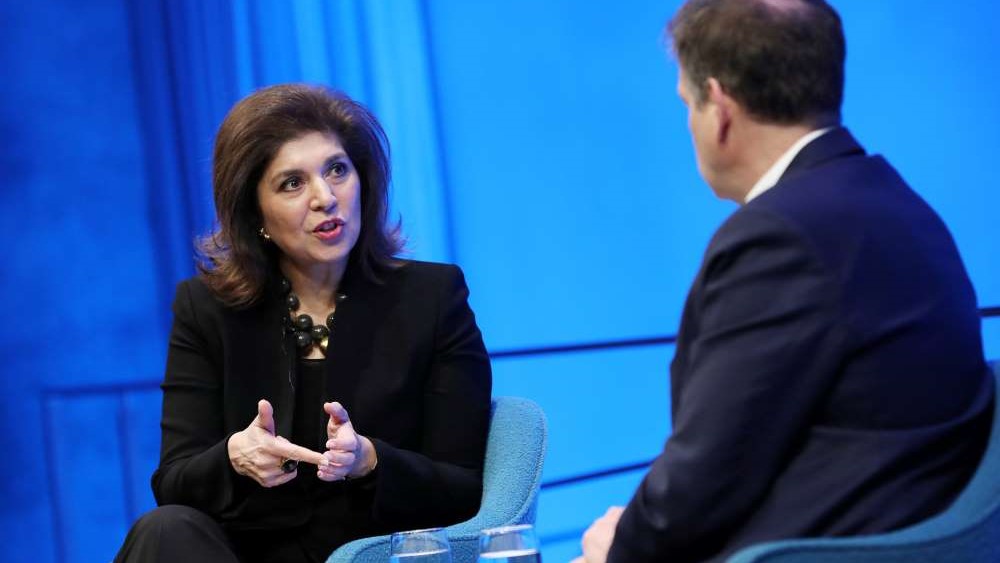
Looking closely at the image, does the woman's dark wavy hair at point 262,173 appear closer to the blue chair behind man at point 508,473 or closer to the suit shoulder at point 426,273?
the suit shoulder at point 426,273

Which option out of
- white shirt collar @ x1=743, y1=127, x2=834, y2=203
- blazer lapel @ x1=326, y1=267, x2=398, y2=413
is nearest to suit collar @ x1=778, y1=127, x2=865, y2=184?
white shirt collar @ x1=743, y1=127, x2=834, y2=203

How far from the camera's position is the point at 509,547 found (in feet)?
4.95

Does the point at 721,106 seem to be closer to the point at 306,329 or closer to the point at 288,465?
the point at 288,465

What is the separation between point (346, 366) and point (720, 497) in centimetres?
119

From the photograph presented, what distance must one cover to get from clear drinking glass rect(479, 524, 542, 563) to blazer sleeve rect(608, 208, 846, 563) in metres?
0.18

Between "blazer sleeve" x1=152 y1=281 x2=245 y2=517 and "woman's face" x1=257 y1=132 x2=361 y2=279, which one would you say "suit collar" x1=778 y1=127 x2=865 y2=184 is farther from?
"blazer sleeve" x1=152 y1=281 x2=245 y2=517

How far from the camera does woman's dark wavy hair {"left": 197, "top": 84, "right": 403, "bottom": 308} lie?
7.95ft

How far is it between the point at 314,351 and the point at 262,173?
38 centimetres

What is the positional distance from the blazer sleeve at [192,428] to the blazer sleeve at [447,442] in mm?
295

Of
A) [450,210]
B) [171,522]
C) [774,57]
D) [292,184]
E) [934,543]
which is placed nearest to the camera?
[934,543]

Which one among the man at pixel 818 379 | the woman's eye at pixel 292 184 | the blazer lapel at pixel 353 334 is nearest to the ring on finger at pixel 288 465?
the blazer lapel at pixel 353 334

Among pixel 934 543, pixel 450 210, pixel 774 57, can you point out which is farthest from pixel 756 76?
pixel 450 210

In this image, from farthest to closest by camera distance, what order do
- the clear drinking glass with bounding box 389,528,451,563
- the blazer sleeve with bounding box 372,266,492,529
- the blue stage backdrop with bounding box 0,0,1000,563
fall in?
the blue stage backdrop with bounding box 0,0,1000,563 → the blazer sleeve with bounding box 372,266,492,529 → the clear drinking glass with bounding box 389,528,451,563

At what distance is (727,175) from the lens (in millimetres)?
1542
